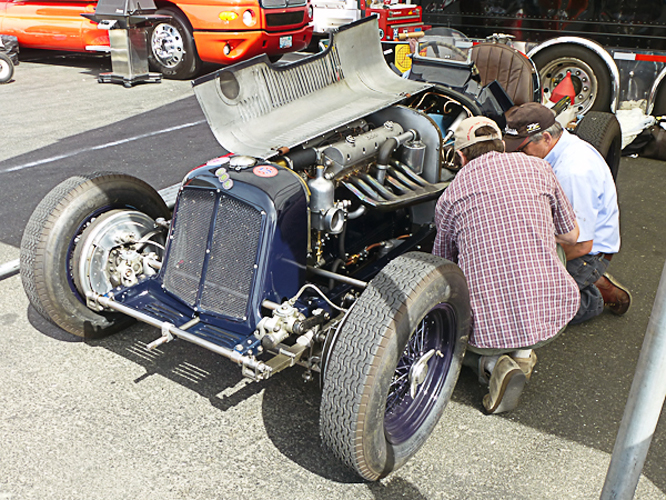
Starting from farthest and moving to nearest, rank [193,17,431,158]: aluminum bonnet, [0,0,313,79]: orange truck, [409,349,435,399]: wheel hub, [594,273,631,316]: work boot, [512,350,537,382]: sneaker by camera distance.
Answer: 1. [0,0,313,79]: orange truck
2. [594,273,631,316]: work boot
3. [193,17,431,158]: aluminum bonnet
4. [512,350,537,382]: sneaker
5. [409,349,435,399]: wheel hub

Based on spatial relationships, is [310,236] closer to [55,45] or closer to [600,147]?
[600,147]

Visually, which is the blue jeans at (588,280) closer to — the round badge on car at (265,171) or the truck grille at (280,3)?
the round badge on car at (265,171)

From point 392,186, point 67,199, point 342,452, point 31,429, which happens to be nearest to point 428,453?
point 342,452

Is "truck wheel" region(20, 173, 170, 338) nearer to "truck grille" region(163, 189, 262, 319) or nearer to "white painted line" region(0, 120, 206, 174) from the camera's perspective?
"truck grille" region(163, 189, 262, 319)

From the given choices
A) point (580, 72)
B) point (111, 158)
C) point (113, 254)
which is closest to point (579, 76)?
point (580, 72)

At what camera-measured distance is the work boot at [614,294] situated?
154 inches

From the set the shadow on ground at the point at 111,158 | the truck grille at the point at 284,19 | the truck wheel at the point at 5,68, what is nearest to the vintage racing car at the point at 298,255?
the shadow on ground at the point at 111,158

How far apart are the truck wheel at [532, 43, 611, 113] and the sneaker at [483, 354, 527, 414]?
585 centimetres

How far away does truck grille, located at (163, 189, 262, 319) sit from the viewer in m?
2.95

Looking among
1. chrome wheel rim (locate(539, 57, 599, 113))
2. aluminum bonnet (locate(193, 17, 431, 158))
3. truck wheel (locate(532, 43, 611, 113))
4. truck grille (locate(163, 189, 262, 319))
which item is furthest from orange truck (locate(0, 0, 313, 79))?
truck grille (locate(163, 189, 262, 319))

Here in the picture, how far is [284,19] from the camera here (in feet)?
34.4

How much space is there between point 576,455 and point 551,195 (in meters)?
1.21

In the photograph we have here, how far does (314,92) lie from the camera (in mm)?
3949

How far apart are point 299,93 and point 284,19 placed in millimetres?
7282
